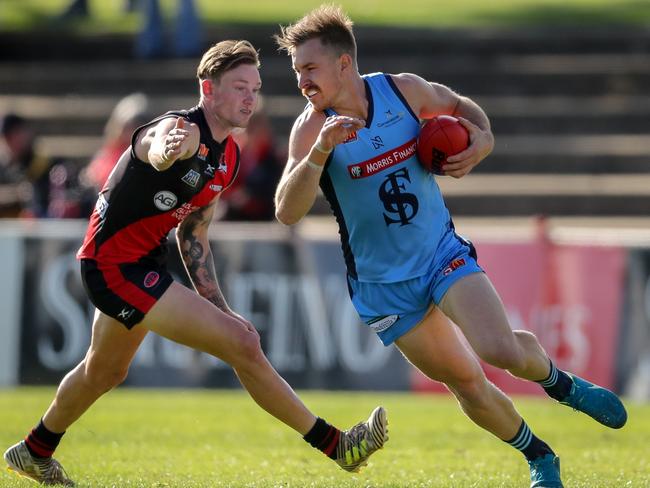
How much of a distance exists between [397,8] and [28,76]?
7.55 metres

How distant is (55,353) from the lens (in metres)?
12.5

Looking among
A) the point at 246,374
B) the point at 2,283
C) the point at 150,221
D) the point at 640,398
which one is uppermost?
the point at 150,221

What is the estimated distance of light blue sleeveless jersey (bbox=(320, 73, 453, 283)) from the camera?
6.44 m

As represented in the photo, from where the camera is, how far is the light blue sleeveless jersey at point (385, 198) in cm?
644

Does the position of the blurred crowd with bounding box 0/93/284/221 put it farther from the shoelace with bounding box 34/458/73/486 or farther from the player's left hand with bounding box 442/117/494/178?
the player's left hand with bounding box 442/117/494/178

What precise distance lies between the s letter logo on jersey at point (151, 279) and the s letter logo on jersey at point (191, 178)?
486 millimetres

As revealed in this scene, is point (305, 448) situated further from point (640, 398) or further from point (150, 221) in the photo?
point (640, 398)

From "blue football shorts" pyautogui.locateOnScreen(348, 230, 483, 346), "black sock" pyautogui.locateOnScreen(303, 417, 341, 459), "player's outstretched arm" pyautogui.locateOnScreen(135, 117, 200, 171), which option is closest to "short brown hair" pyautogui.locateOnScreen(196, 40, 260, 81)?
"player's outstretched arm" pyautogui.locateOnScreen(135, 117, 200, 171)

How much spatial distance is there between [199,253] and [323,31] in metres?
1.36

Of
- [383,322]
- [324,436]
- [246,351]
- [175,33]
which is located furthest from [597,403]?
[175,33]

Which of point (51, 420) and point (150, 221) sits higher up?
point (150, 221)

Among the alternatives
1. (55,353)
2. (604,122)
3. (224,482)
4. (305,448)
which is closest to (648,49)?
(604,122)

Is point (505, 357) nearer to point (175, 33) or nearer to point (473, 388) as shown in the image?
point (473, 388)

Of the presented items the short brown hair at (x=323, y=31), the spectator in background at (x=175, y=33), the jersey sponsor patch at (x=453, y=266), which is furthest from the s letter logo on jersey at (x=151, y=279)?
the spectator in background at (x=175, y=33)
